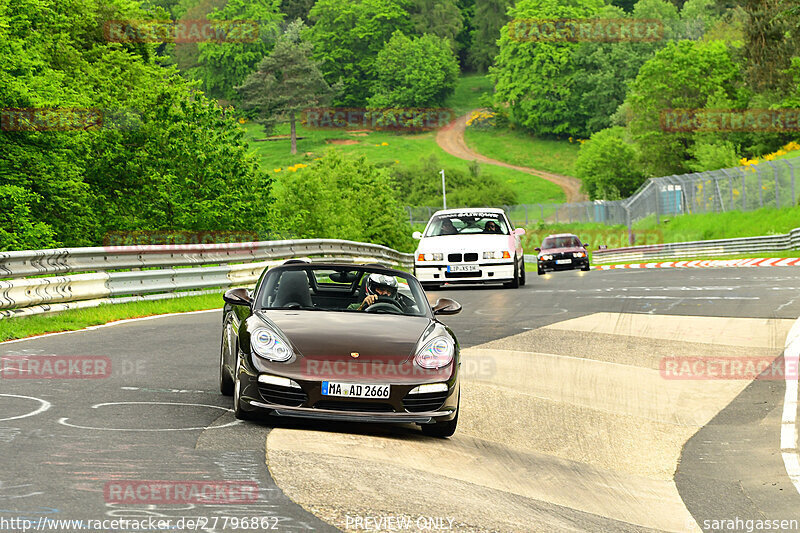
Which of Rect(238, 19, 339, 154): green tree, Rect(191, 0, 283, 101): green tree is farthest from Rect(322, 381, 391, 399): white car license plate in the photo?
Rect(191, 0, 283, 101): green tree

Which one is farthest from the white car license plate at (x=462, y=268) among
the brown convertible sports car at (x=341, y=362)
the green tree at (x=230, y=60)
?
the green tree at (x=230, y=60)

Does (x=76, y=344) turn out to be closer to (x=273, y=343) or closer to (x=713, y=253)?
(x=273, y=343)

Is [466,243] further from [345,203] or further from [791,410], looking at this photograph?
[345,203]

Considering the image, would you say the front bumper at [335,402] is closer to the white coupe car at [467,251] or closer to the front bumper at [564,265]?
the white coupe car at [467,251]

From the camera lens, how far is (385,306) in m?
8.84

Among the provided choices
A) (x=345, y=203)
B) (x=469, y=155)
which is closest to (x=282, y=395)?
(x=345, y=203)

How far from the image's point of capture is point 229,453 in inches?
260

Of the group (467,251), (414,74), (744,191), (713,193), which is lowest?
(713,193)

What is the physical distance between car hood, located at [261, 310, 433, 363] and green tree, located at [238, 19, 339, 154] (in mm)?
136564

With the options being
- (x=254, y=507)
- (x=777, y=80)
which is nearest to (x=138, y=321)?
(x=254, y=507)

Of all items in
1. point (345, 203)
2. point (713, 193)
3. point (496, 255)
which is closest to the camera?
point (496, 255)

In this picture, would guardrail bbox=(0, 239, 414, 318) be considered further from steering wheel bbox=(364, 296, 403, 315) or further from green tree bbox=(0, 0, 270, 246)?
green tree bbox=(0, 0, 270, 246)

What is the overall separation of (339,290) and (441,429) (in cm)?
206

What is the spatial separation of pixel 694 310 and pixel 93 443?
12493 millimetres
